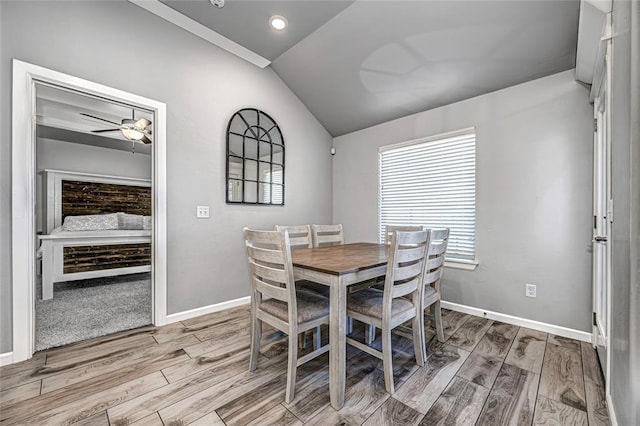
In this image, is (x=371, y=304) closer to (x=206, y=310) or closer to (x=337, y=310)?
(x=337, y=310)

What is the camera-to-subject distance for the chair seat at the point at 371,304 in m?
1.64

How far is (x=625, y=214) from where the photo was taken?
107cm

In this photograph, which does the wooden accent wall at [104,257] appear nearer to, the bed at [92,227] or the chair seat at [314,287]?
the bed at [92,227]

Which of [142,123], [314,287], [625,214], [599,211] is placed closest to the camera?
[625,214]

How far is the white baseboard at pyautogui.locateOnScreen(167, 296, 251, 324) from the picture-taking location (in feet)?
8.51

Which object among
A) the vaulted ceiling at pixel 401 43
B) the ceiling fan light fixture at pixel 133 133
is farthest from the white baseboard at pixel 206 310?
the vaulted ceiling at pixel 401 43

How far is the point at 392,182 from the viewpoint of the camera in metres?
3.51

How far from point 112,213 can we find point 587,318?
740cm

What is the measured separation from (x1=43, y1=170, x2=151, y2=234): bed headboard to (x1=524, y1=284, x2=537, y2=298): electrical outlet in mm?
6899

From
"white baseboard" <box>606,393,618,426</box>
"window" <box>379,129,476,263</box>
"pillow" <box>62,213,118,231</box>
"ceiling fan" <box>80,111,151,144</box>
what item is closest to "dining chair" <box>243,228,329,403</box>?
"white baseboard" <box>606,393,618,426</box>

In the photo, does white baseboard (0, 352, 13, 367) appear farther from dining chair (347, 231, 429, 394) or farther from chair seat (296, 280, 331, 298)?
dining chair (347, 231, 429, 394)

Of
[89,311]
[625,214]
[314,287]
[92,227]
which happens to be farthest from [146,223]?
[625,214]

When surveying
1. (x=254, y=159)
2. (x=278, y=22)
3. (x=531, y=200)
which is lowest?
(x=531, y=200)

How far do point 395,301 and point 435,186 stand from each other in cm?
182
